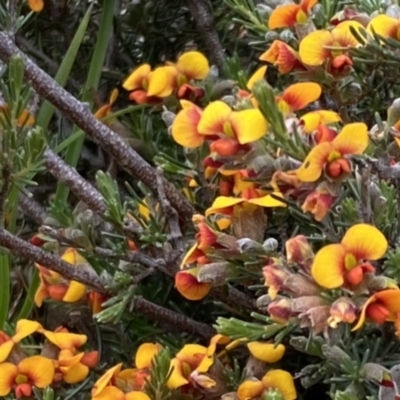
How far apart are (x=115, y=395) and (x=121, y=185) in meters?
0.60

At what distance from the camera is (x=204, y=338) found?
1.06 meters

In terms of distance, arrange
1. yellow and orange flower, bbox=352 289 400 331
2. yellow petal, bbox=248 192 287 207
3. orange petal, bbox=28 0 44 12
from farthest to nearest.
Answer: orange petal, bbox=28 0 44 12
yellow petal, bbox=248 192 287 207
yellow and orange flower, bbox=352 289 400 331

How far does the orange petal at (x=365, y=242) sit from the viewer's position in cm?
77

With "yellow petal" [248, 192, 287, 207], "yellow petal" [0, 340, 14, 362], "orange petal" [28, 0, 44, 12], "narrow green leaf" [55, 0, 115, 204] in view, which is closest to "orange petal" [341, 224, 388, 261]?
"yellow petal" [248, 192, 287, 207]

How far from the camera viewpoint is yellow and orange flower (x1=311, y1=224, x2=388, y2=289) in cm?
76

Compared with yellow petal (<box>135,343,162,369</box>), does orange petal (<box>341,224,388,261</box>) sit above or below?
above

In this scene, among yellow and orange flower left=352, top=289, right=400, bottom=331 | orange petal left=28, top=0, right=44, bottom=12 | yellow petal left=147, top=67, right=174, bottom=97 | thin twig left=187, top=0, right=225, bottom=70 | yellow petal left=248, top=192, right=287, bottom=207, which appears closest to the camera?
yellow and orange flower left=352, top=289, right=400, bottom=331

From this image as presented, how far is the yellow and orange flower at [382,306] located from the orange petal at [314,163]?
0.12 m

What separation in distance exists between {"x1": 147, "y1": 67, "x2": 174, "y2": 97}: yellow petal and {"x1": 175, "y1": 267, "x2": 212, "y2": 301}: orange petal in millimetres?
288

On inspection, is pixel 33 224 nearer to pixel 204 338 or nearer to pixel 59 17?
pixel 59 17

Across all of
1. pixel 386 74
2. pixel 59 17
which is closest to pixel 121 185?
pixel 59 17

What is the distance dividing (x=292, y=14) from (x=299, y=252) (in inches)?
14.7

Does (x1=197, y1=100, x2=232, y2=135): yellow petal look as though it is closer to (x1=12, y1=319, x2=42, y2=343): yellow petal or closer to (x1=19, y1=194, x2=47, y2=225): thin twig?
(x1=12, y1=319, x2=42, y2=343): yellow petal

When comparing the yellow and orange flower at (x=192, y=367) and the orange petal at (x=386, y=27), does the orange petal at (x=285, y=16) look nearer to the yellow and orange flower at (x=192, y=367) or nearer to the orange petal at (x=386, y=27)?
the orange petal at (x=386, y=27)
